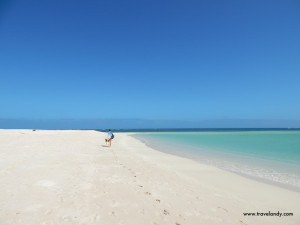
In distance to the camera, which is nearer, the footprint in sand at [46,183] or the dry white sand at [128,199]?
the dry white sand at [128,199]

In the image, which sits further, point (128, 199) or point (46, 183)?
point (46, 183)

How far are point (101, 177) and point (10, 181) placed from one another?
334cm

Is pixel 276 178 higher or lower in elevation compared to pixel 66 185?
lower

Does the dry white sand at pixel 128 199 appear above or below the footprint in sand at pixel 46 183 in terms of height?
below

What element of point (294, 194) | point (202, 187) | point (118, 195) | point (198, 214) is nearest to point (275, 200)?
point (294, 194)

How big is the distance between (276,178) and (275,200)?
12.7ft

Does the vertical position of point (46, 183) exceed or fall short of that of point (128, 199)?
it exceeds it

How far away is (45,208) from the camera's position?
4996mm

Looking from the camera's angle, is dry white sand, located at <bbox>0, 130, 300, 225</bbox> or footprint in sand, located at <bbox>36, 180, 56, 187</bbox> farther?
footprint in sand, located at <bbox>36, 180, 56, 187</bbox>

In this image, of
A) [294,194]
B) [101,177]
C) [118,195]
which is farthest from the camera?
[101,177]

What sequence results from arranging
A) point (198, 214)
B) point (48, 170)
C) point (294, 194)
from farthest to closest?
1. point (48, 170)
2. point (294, 194)
3. point (198, 214)

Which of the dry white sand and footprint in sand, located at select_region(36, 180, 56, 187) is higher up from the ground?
footprint in sand, located at select_region(36, 180, 56, 187)

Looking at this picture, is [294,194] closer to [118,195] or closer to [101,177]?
[118,195]

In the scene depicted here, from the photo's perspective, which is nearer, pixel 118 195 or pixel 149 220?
pixel 149 220
